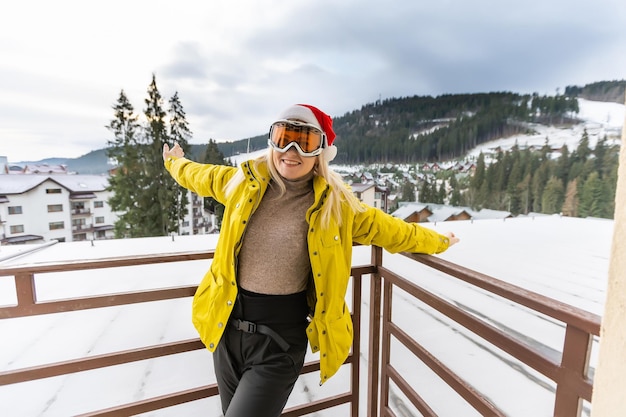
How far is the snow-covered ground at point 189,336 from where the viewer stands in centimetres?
229

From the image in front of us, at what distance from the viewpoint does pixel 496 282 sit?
0.93 meters

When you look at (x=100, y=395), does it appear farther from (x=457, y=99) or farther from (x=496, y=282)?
(x=457, y=99)

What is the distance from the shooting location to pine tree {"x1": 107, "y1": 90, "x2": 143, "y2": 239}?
15.3m

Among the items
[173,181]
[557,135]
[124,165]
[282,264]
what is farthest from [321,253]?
[557,135]

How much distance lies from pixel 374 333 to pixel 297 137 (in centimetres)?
113

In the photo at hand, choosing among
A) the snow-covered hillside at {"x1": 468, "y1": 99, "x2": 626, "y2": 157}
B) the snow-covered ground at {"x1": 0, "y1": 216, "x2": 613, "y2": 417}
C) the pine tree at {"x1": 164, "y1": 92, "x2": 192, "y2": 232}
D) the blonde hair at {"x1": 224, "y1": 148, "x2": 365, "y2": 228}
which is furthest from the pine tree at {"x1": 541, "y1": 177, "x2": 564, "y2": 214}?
the blonde hair at {"x1": 224, "y1": 148, "x2": 365, "y2": 228}

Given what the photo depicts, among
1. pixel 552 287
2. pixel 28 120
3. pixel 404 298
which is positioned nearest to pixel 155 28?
pixel 28 120

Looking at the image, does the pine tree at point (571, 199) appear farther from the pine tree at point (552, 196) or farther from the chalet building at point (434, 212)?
the chalet building at point (434, 212)

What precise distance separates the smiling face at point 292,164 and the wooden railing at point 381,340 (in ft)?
1.71

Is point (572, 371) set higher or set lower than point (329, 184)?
lower

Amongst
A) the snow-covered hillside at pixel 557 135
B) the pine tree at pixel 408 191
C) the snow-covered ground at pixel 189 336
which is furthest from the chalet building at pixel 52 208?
the snow-covered hillside at pixel 557 135

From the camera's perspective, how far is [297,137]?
3.82ft

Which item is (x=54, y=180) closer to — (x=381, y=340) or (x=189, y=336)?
(x=189, y=336)

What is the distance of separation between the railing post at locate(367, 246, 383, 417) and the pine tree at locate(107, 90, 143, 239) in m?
16.6
